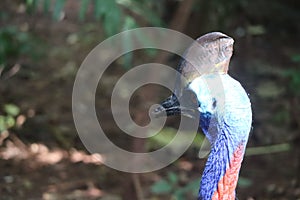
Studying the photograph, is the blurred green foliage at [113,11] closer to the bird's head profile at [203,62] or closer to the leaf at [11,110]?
the leaf at [11,110]

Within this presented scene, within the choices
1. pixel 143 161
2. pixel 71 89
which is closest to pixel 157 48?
pixel 143 161

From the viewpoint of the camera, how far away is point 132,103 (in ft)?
16.2

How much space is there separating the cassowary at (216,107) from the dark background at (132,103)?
5.32 feet

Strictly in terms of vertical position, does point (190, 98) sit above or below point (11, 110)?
below

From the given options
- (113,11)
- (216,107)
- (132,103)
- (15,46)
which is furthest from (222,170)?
(132,103)

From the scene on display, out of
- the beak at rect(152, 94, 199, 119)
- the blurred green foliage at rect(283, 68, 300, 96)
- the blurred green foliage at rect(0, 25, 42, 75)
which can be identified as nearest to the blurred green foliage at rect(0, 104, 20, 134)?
the blurred green foliage at rect(0, 25, 42, 75)

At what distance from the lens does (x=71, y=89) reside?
5.24 meters

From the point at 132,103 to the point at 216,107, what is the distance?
3.21 metres

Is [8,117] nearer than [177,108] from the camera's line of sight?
No

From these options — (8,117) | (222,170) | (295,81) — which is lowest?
(222,170)

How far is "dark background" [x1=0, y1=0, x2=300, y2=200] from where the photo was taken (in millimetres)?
3863

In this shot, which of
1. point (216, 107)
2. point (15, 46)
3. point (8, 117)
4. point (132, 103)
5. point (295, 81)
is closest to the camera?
point (216, 107)

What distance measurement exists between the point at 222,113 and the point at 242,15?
370cm

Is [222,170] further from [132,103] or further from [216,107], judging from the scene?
[132,103]
